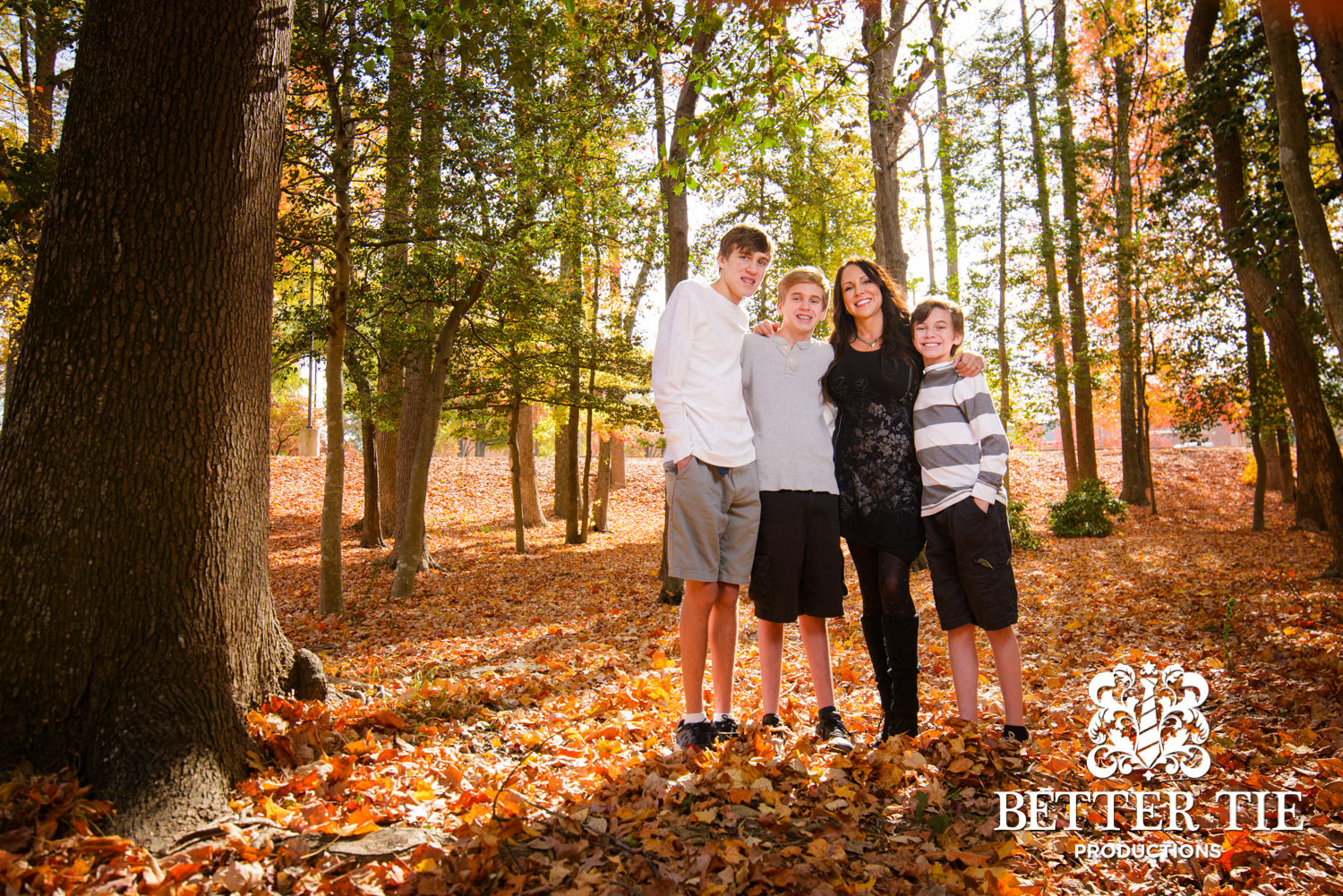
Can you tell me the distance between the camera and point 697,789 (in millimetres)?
2904

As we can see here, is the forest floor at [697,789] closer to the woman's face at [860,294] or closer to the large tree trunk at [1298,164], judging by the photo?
the woman's face at [860,294]

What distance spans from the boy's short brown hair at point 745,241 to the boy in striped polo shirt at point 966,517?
88 cm

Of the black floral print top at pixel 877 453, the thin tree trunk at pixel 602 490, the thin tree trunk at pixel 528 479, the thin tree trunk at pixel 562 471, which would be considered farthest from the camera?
the thin tree trunk at pixel 528 479

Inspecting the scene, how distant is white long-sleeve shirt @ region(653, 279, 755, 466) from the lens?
3.35 m

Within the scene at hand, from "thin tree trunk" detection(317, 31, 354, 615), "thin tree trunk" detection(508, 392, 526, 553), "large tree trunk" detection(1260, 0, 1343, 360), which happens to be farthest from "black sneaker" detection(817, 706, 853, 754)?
"thin tree trunk" detection(508, 392, 526, 553)

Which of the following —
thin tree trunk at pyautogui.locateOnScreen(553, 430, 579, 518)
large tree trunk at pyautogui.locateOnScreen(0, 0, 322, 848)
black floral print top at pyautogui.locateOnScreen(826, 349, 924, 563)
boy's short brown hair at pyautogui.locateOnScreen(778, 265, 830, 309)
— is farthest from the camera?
thin tree trunk at pyautogui.locateOnScreen(553, 430, 579, 518)

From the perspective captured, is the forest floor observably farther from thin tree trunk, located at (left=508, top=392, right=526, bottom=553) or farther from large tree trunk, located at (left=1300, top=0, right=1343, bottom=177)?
thin tree trunk, located at (left=508, top=392, right=526, bottom=553)

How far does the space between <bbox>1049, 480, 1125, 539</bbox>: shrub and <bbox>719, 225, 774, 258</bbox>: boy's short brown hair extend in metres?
13.3

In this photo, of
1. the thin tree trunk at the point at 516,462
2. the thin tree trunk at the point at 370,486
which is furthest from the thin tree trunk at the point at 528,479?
the thin tree trunk at the point at 370,486

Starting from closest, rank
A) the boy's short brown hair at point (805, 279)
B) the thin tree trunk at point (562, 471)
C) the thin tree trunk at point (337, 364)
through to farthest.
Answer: the boy's short brown hair at point (805, 279), the thin tree trunk at point (337, 364), the thin tree trunk at point (562, 471)

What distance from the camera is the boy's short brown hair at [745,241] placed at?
3.59 metres

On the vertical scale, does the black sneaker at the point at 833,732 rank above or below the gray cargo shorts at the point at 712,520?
below

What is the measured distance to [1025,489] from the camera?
2256cm

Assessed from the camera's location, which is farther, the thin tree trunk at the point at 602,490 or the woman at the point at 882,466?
the thin tree trunk at the point at 602,490
